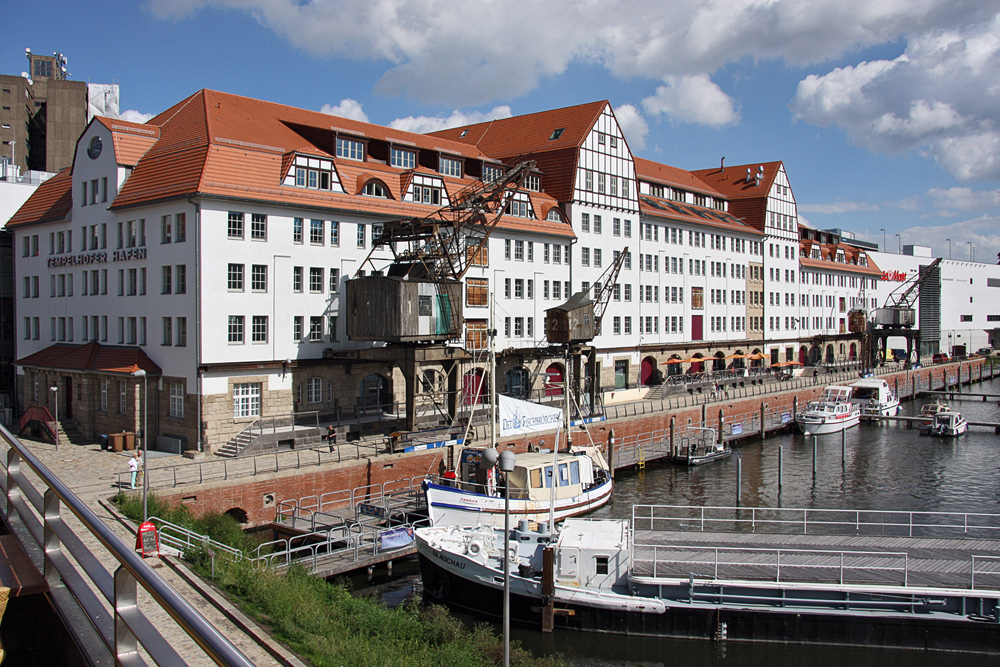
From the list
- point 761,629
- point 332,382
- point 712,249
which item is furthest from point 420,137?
point 761,629

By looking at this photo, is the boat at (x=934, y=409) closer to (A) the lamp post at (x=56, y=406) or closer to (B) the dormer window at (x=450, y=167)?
(B) the dormer window at (x=450, y=167)

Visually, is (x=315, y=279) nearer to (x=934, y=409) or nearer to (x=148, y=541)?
(x=148, y=541)

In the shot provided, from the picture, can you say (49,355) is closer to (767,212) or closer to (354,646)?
(354,646)

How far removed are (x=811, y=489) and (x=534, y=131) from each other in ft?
119

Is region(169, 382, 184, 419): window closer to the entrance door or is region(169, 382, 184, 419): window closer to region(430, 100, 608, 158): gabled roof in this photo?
the entrance door

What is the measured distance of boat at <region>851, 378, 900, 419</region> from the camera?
228ft

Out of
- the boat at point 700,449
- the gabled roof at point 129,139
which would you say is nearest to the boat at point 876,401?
the boat at point 700,449

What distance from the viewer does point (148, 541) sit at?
20.8m

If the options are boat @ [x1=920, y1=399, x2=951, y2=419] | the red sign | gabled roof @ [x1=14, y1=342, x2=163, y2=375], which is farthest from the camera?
boat @ [x1=920, y1=399, x2=951, y2=419]

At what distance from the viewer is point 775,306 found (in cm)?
8481

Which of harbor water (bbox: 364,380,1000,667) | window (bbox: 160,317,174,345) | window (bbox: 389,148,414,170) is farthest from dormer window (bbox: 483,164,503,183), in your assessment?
window (bbox: 160,317,174,345)

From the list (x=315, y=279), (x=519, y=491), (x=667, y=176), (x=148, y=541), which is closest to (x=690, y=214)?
(x=667, y=176)

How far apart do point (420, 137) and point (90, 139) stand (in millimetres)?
21480

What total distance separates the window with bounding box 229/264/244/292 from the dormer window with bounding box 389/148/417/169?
1403 cm
